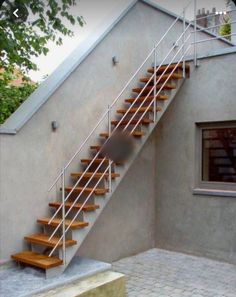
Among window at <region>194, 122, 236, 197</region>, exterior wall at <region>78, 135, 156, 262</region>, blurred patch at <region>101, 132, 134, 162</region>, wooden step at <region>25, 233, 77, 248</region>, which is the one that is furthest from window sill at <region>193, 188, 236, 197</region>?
wooden step at <region>25, 233, 77, 248</region>

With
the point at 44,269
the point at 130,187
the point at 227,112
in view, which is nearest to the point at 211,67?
the point at 227,112

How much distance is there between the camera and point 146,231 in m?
7.03

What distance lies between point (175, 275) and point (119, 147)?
2.03 m

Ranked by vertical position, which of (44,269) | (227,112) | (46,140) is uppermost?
(227,112)

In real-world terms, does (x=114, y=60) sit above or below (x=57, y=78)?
above

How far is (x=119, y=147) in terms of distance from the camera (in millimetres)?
5637

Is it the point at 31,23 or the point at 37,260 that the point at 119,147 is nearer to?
the point at 37,260

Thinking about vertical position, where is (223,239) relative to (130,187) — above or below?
below

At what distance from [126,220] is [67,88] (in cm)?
250

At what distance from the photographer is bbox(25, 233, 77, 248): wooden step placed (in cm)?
466

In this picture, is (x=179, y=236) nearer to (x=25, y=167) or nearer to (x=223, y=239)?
(x=223, y=239)

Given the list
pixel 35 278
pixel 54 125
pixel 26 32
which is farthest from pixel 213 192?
pixel 26 32

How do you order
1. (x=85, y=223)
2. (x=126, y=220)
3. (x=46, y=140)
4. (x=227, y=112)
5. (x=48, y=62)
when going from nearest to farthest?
1. (x=85, y=223)
2. (x=46, y=140)
3. (x=227, y=112)
4. (x=126, y=220)
5. (x=48, y=62)

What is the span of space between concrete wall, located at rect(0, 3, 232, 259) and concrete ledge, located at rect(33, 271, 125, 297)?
1.06 meters
